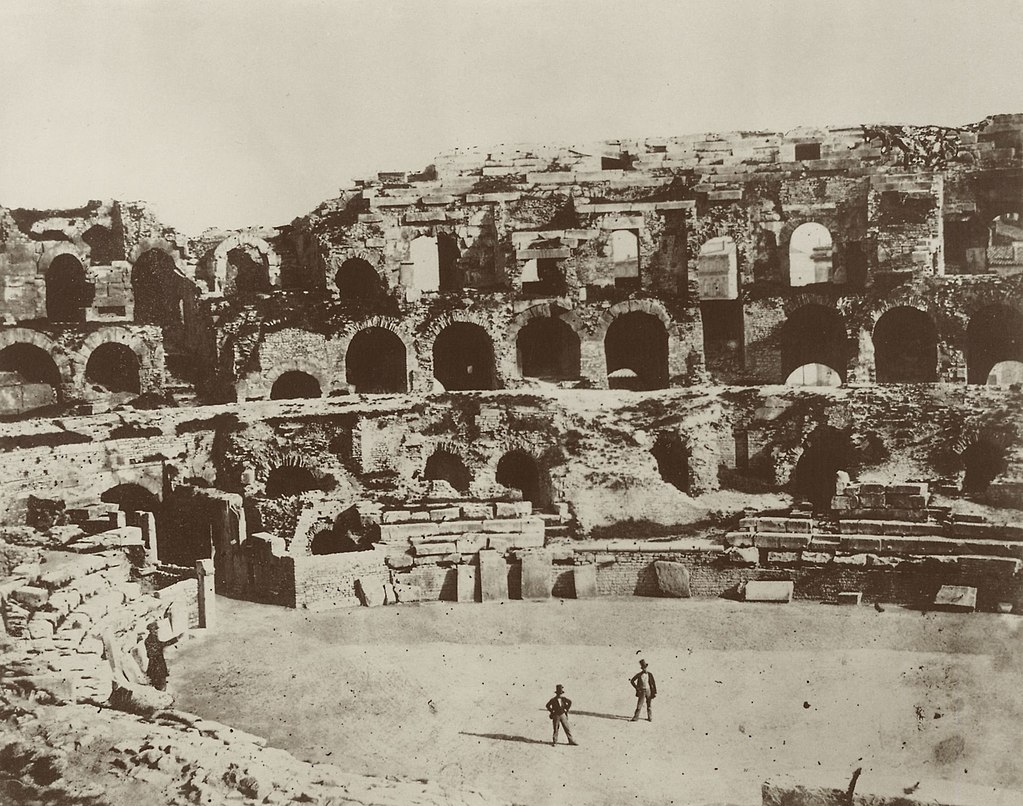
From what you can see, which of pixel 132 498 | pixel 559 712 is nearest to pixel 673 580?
pixel 559 712

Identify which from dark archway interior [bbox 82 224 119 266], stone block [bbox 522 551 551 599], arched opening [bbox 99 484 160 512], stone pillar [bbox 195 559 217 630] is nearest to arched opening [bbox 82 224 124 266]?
dark archway interior [bbox 82 224 119 266]

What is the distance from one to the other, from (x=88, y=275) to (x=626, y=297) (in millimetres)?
16535

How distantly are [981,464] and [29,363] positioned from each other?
85.1 feet

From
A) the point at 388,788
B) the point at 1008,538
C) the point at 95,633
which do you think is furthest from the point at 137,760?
the point at 1008,538

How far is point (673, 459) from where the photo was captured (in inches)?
962

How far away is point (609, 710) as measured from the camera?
13.9m

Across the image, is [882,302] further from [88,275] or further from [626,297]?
[88,275]

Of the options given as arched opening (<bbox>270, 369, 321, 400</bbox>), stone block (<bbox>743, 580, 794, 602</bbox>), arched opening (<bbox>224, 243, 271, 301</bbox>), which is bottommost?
stone block (<bbox>743, 580, 794, 602</bbox>)

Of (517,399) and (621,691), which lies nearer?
(621,691)

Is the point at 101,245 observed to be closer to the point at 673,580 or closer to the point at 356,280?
the point at 356,280

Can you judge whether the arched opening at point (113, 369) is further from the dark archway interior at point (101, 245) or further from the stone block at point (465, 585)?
the stone block at point (465, 585)

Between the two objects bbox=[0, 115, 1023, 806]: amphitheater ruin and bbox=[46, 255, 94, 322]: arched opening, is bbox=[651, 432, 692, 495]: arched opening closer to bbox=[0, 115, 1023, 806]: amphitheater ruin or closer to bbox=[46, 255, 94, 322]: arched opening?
bbox=[0, 115, 1023, 806]: amphitheater ruin

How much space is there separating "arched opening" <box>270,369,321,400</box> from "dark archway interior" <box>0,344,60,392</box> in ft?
20.6

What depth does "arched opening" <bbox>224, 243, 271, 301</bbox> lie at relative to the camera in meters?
32.7
